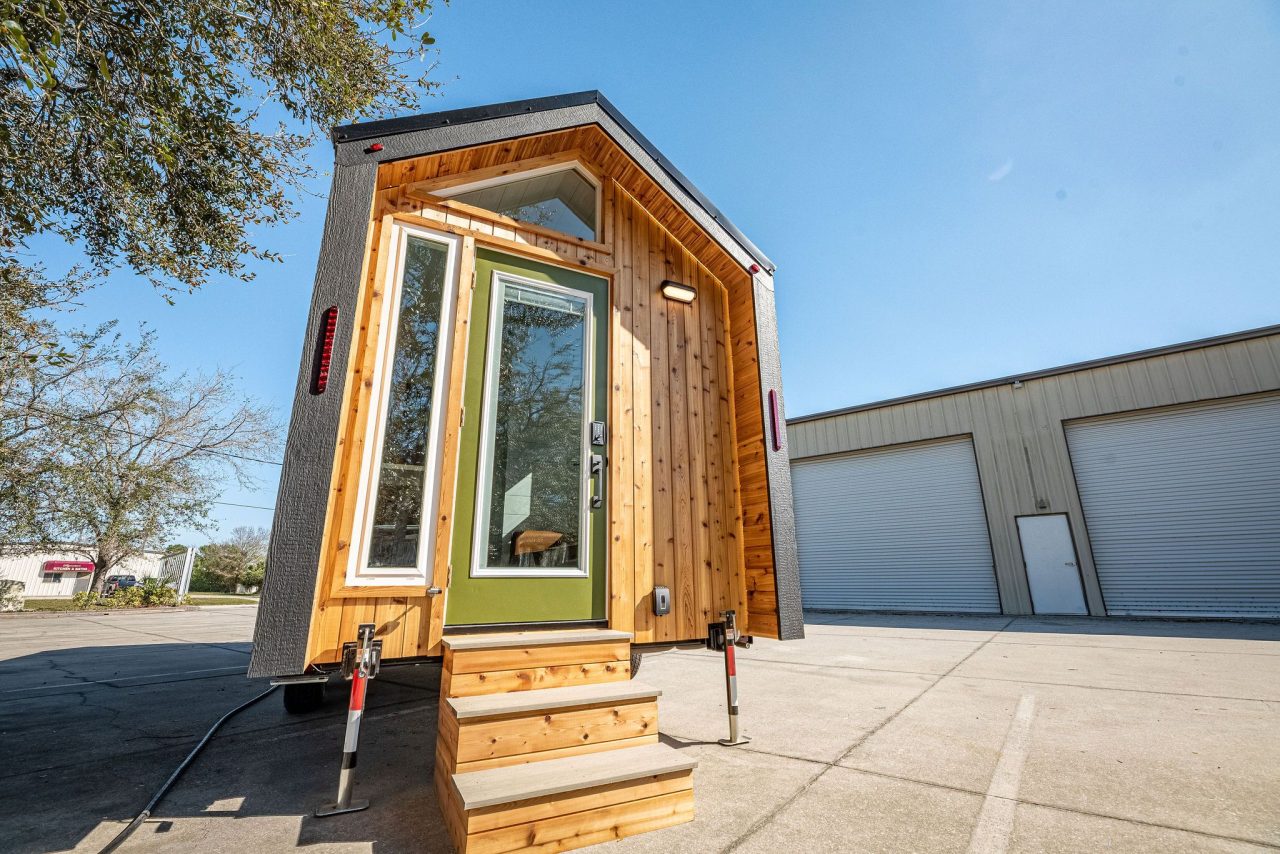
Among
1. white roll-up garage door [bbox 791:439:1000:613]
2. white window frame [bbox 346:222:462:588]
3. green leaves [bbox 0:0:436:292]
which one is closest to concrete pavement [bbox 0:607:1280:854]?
white window frame [bbox 346:222:462:588]

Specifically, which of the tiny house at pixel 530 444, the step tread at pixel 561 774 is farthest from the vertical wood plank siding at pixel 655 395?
the step tread at pixel 561 774

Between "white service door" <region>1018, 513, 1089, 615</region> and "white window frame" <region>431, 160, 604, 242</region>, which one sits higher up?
"white window frame" <region>431, 160, 604, 242</region>

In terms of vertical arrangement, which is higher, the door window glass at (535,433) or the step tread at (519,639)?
the door window glass at (535,433)

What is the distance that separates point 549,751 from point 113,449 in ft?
67.5

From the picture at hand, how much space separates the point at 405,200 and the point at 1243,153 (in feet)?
34.6

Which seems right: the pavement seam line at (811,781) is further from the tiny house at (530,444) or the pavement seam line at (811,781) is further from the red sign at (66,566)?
the red sign at (66,566)

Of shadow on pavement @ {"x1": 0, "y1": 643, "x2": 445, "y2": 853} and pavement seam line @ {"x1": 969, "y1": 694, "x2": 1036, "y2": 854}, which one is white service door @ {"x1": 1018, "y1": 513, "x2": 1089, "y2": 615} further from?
shadow on pavement @ {"x1": 0, "y1": 643, "x2": 445, "y2": 853}

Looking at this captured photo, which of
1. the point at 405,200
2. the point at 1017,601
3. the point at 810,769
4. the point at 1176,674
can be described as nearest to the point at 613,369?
the point at 405,200

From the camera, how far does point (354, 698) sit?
2.07 metres

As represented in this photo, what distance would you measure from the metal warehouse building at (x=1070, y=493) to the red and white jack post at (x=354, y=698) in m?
12.4

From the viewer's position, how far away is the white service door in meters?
10.1

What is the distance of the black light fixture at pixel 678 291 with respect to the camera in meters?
3.89

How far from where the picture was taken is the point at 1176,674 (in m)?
4.41

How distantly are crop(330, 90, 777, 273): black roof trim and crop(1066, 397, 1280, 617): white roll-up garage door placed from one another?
34.5ft
